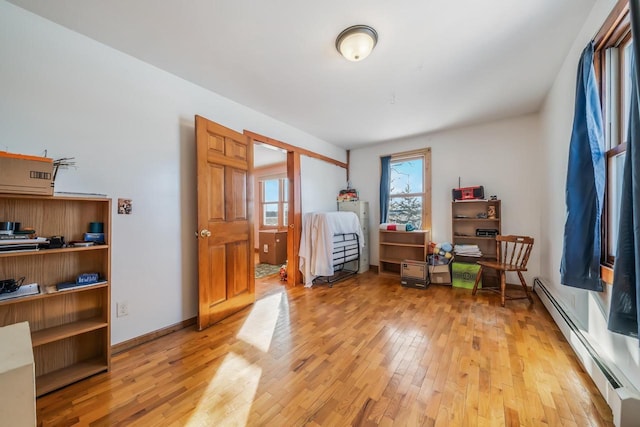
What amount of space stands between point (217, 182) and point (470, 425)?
108 inches

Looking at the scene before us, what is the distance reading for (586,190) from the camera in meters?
1.68

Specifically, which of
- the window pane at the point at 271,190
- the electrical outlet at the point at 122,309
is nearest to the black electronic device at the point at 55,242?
the electrical outlet at the point at 122,309

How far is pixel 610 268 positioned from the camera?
1.50 metres

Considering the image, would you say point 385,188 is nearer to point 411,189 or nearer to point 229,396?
point 411,189

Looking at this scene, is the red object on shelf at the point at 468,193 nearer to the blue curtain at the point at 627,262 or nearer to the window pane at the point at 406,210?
the window pane at the point at 406,210

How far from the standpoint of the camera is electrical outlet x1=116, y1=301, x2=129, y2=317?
6.50ft

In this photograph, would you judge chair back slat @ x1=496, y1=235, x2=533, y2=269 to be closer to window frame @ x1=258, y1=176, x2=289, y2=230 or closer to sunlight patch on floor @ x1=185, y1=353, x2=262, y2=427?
sunlight patch on floor @ x1=185, y1=353, x2=262, y2=427

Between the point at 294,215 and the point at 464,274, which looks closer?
the point at 464,274

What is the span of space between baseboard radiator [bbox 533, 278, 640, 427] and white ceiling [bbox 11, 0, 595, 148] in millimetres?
2340

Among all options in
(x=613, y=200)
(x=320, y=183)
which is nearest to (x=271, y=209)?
(x=320, y=183)

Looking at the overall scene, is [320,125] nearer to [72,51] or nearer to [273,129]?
[273,129]

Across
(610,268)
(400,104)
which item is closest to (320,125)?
(400,104)

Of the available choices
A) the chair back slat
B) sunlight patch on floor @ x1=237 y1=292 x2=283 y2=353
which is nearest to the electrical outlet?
sunlight patch on floor @ x1=237 y1=292 x2=283 y2=353

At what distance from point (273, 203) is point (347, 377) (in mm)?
5566
